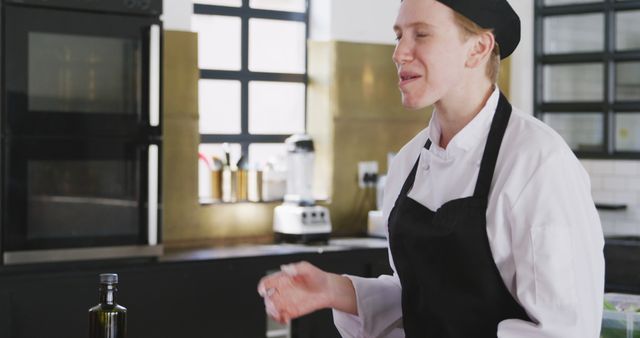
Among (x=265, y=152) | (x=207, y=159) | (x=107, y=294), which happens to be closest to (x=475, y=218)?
(x=107, y=294)

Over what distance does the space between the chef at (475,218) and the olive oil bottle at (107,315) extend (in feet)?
1.02

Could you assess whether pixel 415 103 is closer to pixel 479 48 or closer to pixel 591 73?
pixel 479 48

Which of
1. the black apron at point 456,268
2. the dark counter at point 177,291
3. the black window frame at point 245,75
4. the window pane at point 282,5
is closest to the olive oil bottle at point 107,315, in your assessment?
the black apron at point 456,268

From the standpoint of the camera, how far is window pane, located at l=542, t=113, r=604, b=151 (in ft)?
20.6

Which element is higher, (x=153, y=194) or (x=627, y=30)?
(x=627, y=30)

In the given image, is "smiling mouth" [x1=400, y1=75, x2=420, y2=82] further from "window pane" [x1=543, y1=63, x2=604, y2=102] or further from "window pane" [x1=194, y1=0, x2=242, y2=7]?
"window pane" [x1=543, y1=63, x2=604, y2=102]

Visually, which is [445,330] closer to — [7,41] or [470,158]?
[470,158]

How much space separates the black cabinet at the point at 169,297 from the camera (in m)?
4.28

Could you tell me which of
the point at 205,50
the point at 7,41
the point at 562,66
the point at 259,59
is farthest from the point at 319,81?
the point at 7,41

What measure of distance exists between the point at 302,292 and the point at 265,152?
4.15 m

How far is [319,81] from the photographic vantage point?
6.11 metres

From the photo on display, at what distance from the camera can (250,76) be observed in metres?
5.93

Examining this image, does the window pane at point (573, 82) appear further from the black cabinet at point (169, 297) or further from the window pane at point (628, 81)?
the black cabinet at point (169, 297)

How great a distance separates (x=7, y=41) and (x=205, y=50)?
1.61 meters
